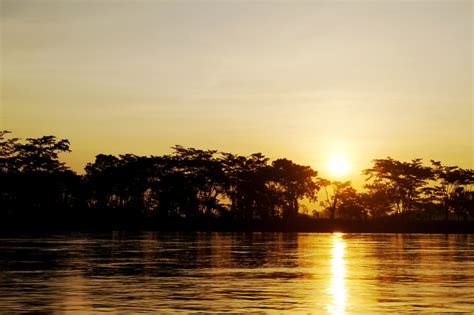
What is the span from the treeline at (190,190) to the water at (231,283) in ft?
225

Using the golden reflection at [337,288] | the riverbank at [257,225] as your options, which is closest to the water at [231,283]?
the golden reflection at [337,288]

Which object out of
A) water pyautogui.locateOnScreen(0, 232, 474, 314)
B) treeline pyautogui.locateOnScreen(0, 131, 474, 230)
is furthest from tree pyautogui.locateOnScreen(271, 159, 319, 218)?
water pyautogui.locateOnScreen(0, 232, 474, 314)

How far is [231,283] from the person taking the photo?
33031mm

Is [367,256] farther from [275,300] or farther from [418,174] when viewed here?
[418,174]

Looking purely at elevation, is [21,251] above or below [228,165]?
below

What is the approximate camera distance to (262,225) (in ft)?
412

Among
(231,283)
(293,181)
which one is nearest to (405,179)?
(293,181)

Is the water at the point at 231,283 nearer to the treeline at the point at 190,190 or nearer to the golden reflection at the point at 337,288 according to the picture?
the golden reflection at the point at 337,288

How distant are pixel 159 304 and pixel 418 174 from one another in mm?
113279

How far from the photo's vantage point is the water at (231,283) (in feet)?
83.5

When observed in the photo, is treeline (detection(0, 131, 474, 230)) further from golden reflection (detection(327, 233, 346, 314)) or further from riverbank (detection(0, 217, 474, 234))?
golden reflection (detection(327, 233, 346, 314))

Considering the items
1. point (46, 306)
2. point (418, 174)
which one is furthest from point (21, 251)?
point (418, 174)

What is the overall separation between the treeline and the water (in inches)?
2696

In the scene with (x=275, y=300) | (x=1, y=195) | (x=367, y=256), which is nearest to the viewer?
(x=275, y=300)
